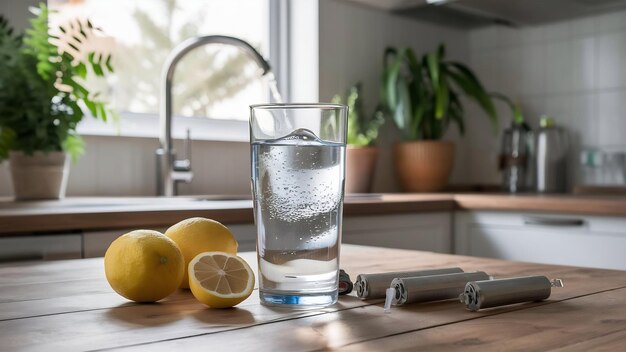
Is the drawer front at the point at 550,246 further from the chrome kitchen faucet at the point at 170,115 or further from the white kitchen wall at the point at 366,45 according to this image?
the chrome kitchen faucet at the point at 170,115

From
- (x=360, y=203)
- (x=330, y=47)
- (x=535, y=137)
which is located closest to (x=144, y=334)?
(x=360, y=203)

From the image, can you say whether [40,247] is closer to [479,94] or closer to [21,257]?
[21,257]

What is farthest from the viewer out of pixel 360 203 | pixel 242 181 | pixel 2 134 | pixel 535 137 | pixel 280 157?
pixel 535 137

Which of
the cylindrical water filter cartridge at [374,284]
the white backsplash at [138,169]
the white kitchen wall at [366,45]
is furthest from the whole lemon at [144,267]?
the white kitchen wall at [366,45]

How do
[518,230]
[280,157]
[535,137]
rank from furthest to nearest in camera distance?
[535,137]
[518,230]
[280,157]

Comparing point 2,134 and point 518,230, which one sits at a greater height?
point 2,134

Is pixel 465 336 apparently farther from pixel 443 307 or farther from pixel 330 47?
pixel 330 47

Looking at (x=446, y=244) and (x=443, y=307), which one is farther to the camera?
(x=446, y=244)

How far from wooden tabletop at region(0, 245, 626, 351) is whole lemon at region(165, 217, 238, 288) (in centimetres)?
4

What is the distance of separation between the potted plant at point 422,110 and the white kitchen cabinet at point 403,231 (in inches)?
18.3

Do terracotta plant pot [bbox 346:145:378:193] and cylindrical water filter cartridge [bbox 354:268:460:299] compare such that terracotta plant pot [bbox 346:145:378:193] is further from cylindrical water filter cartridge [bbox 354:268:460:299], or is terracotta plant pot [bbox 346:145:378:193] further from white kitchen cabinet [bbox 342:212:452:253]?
cylindrical water filter cartridge [bbox 354:268:460:299]

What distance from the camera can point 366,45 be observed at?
294cm

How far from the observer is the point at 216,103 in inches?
106

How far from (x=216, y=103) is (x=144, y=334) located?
2.18m
